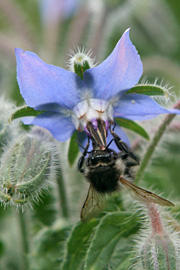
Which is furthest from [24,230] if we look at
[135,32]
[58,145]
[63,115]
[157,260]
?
[135,32]

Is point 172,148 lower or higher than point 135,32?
lower

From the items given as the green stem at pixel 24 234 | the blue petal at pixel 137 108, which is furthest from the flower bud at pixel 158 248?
the green stem at pixel 24 234

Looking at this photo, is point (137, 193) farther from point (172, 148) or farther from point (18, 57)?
point (172, 148)

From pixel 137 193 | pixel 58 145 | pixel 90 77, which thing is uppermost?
pixel 90 77

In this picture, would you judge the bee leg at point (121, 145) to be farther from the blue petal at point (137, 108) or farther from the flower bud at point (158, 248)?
the flower bud at point (158, 248)

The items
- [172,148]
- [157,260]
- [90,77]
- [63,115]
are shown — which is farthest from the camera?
[172,148]
